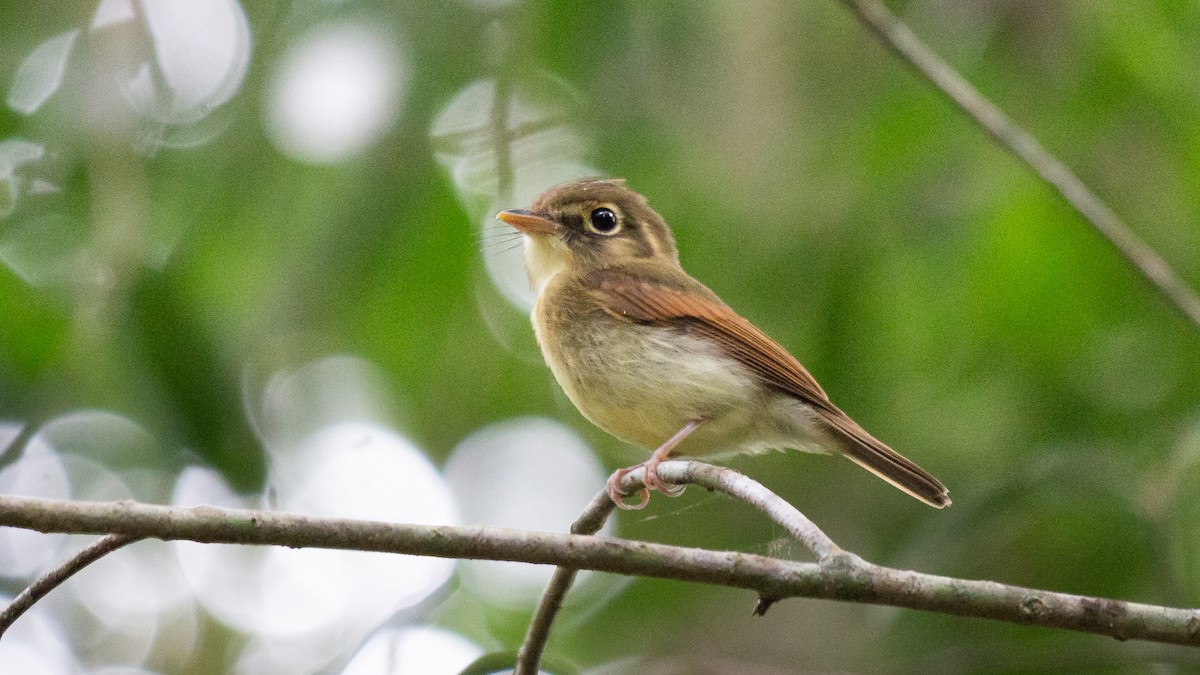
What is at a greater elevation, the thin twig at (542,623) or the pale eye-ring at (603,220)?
the thin twig at (542,623)

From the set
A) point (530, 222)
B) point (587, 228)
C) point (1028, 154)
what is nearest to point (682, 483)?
point (1028, 154)

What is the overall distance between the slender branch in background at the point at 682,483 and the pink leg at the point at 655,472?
23 millimetres

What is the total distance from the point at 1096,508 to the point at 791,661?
1.49 metres

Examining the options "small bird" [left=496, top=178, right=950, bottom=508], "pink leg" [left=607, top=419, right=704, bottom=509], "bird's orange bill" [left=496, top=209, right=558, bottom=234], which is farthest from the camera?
"bird's orange bill" [left=496, top=209, right=558, bottom=234]

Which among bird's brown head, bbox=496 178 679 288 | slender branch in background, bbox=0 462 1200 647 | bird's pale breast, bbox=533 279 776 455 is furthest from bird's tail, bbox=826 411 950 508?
slender branch in background, bbox=0 462 1200 647

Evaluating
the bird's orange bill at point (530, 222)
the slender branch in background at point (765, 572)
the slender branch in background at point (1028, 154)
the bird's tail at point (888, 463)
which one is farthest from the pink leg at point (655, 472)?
the slender branch in background at point (1028, 154)

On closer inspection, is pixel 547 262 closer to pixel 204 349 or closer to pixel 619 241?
pixel 619 241

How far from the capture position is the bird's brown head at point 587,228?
4.74 meters

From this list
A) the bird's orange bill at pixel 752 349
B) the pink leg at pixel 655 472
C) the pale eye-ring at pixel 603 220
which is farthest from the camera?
the pale eye-ring at pixel 603 220

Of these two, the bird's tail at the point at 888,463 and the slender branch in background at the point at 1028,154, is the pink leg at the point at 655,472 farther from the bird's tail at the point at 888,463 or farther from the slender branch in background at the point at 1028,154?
the slender branch in background at the point at 1028,154

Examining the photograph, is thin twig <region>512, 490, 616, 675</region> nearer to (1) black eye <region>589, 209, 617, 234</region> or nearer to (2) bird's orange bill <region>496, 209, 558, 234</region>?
(2) bird's orange bill <region>496, 209, 558, 234</region>

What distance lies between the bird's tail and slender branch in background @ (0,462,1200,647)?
140 centimetres

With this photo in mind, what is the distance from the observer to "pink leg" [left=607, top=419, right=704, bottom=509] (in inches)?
129

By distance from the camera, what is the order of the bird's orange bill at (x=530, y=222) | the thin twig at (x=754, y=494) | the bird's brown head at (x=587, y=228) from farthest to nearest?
the bird's brown head at (x=587, y=228)
the bird's orange bill at (x=530, y=222)
the thin twig at (x=754, y=494)
